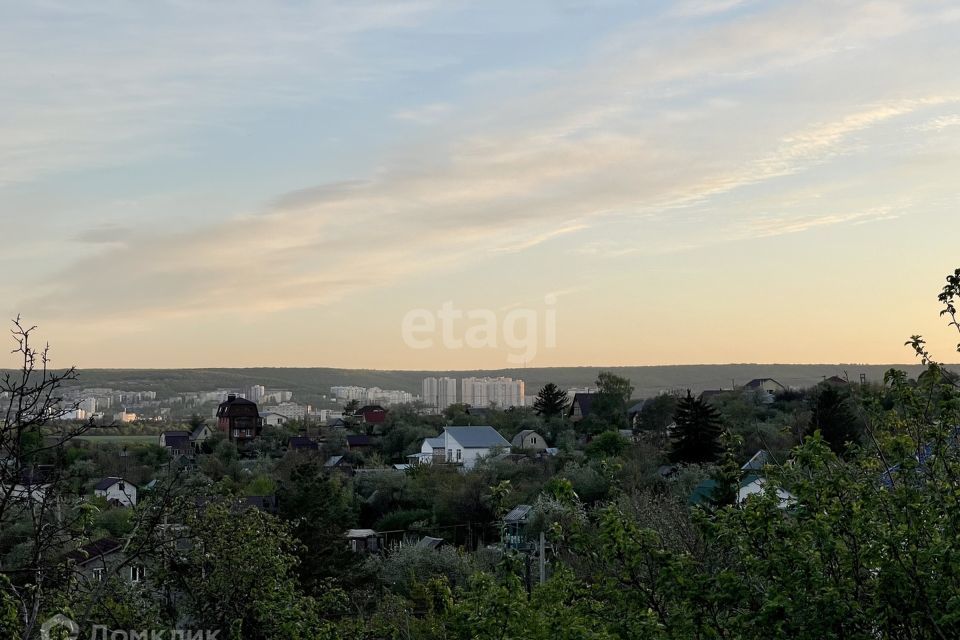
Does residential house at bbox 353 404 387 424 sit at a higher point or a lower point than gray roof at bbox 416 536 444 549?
higher

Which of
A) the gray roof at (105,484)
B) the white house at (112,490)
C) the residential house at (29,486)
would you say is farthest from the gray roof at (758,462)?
the gray roof at (105,484)

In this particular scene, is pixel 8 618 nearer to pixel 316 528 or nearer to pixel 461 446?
pixel 316 528

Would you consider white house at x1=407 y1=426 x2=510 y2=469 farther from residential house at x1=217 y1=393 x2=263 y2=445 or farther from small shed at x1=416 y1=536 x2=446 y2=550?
small shed at x1=416 y1=536 x2=446 y2=550

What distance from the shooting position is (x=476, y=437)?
5181cm

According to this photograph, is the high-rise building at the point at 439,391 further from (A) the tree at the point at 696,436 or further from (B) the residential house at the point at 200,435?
(A) the tree at the point at 696,436

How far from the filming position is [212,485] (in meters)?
12.0

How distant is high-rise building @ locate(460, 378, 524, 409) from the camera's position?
98500 millimetres

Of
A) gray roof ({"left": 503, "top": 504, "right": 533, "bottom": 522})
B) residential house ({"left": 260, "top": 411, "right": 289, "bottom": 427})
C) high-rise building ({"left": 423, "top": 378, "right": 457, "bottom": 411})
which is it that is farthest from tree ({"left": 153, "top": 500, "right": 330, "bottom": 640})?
high-rise building ({"left": 423, "top": 378, "right": 457, "bottom": 411})

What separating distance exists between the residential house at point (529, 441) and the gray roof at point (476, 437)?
2.30ft

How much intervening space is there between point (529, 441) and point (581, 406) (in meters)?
12.6

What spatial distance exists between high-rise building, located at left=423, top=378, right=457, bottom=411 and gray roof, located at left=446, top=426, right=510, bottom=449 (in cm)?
4509

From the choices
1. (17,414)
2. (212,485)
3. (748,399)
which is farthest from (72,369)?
(748,399)

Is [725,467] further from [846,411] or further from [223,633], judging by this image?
[846,411]

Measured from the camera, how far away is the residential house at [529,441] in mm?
50500
